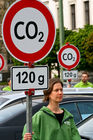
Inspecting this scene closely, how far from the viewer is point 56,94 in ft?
17.3

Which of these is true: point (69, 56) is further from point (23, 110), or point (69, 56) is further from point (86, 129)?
point (86, 129)

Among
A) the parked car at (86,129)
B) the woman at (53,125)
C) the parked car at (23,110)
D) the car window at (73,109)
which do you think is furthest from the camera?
the car window at (73,109)

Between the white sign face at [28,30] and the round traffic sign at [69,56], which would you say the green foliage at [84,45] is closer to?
the round traffic sign at [69,56]

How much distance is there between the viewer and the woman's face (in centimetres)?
523

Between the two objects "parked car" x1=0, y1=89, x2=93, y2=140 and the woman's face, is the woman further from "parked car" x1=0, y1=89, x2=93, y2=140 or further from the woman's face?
"parked car" x1=0, y1=89, x2=93, y2=140

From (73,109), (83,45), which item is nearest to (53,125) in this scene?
(73,109)

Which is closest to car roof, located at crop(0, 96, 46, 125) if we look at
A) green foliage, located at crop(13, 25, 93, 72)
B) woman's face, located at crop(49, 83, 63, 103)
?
woman's face, located at crop(49, 83, 63, 103)

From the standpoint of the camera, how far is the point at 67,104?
306 inches

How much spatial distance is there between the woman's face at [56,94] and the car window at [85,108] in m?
2.46

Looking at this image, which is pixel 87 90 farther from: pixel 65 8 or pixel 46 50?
pixel 65 8

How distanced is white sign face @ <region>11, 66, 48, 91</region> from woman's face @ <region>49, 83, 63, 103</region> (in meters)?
0.10

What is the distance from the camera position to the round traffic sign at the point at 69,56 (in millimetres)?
15188

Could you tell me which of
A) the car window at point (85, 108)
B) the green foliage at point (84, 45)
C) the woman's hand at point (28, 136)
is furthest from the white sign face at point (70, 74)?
the green foliage at point (84, 45)

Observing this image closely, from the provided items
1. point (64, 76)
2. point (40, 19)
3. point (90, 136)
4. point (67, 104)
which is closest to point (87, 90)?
point (67, 104)
